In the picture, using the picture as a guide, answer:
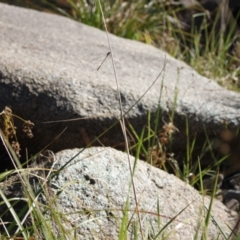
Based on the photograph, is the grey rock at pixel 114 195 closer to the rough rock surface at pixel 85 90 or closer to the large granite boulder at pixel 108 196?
the large granite boulder at pixel 108 196

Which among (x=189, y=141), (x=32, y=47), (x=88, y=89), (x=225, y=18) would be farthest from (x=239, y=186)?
(x=225, y=18)

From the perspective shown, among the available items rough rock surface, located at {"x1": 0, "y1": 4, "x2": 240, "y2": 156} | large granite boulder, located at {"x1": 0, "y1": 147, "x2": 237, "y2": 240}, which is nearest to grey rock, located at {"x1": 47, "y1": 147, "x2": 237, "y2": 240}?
large granite boulder, located at {"x1": 0, "y1": 147, "x2": 237, "y2": 240}

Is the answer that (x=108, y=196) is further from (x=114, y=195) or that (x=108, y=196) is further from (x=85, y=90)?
(x=85, y=90)

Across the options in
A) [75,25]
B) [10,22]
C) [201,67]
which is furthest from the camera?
[201,67]

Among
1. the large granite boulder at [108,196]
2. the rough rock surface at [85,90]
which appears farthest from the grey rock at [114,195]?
the rough rock surface at [85,90]

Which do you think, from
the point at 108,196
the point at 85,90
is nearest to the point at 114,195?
the point at 108,196

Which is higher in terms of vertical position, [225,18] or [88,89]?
[225,18]

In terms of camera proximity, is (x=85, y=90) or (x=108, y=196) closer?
(x=108, y=196)

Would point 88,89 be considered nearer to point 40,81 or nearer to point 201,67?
point 40,81
